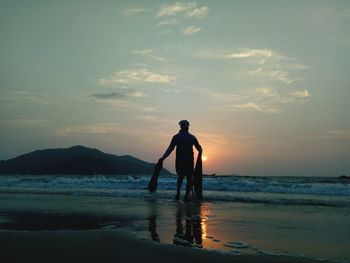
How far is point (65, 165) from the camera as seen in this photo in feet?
246

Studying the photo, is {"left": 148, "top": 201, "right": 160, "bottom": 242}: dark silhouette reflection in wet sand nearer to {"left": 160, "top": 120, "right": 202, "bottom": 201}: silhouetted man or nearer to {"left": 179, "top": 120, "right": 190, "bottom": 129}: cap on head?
{"left": 160, "top": 120, "right": 202, "bottom": 201}: silhouetted man

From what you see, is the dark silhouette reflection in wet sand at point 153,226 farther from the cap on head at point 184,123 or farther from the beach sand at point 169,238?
the cap on head at point 184,123

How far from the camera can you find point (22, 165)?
3297 inches

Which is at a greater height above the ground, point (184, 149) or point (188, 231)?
point (184, 149)

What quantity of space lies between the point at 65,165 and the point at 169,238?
72524mm

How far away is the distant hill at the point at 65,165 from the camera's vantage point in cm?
7156

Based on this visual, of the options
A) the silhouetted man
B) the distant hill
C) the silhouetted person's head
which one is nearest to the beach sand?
the silhouetted man

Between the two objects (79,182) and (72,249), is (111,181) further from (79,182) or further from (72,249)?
(72,249)

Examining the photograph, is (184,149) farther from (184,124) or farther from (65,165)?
(65,165)

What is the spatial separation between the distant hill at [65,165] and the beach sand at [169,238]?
61.0 meters

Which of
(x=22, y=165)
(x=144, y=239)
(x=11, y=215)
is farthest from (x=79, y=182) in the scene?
(x=22, y=165)

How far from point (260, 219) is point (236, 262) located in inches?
157

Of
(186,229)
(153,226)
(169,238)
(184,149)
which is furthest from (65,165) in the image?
(169,238)

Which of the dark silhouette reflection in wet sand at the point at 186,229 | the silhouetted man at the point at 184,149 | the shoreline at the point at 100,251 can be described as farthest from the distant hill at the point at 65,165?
the shoreline at the point at 100,251
